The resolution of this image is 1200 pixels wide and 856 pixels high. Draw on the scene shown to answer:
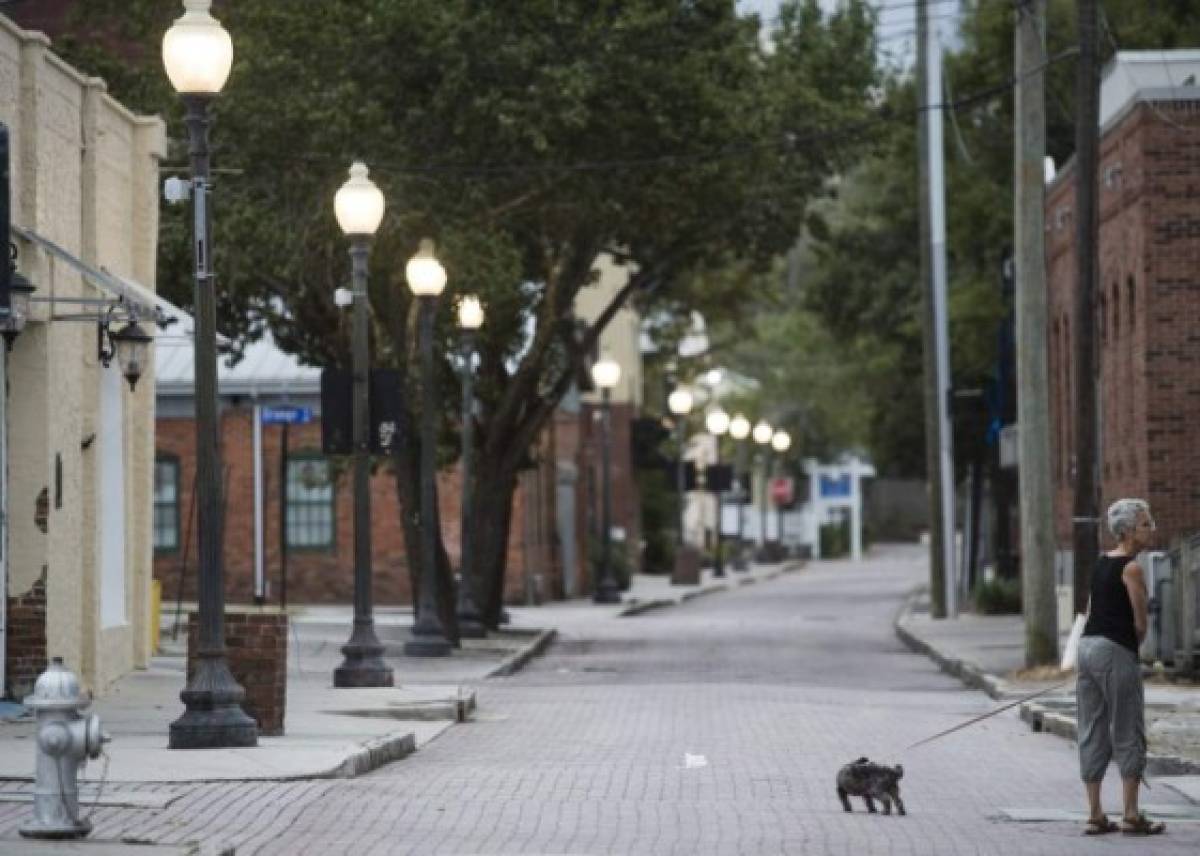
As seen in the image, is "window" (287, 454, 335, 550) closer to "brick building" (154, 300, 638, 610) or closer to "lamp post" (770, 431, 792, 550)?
"brick building" (154, 300, 638, 610)

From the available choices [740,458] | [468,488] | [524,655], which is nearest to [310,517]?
[468,488]

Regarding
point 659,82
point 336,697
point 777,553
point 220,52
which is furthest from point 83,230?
point 777,553

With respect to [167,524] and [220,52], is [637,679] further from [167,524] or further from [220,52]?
[167,524]

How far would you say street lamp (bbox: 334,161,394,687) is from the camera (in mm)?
26656

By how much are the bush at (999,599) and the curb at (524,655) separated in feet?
25.9

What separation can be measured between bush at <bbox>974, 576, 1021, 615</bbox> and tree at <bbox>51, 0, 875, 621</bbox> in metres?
9.93

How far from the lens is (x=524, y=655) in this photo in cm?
3603

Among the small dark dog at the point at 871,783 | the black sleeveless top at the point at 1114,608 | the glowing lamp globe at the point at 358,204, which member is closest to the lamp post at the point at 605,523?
the glowing lamp globe at the point at 358,204

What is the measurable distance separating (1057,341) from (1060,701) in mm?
23251

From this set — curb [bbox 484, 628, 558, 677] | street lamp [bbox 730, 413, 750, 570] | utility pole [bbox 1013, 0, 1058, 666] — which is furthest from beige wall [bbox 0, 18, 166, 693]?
street lamp [bbox 730, 413, 750, 570]

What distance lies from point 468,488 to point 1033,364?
10113 millimetres

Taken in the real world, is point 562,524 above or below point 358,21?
below

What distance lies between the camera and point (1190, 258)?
3497 centimetres

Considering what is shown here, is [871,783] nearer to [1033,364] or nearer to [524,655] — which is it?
[1033,364]
